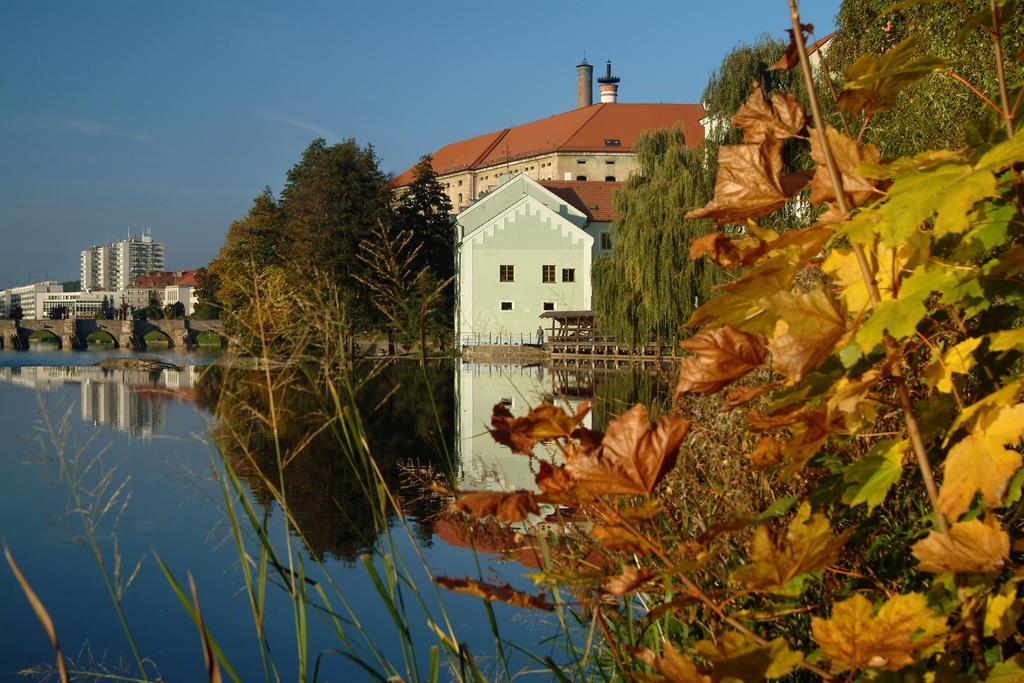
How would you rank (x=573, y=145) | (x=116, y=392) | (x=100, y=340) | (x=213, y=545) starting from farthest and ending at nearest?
(x=100, y=340) → (x=573, y=145) → (x=116, y=392) → (x=213, y=545)

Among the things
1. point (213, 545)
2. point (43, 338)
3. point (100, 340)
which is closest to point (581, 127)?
point (100, 340)

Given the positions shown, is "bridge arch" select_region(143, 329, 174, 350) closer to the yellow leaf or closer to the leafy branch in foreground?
the leafy branch in foreground

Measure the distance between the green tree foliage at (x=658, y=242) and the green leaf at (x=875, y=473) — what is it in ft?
75.9

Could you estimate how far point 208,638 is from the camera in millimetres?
1245

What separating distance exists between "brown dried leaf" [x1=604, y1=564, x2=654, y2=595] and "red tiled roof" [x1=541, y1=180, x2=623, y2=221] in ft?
147

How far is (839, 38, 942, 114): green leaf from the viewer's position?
3.92 ft

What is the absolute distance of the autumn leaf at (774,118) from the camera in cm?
121

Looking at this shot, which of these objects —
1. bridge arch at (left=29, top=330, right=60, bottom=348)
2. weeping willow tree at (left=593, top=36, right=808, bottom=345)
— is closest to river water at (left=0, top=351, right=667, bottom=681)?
weeping willow tree at (left=593, top=36, right=808, bottom=345)

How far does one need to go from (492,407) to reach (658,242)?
21984 mm

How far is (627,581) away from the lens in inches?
43.6

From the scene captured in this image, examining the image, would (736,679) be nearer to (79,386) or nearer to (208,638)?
(208,638)

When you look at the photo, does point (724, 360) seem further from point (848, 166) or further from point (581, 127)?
point (581, 127)

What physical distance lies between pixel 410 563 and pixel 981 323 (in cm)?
743

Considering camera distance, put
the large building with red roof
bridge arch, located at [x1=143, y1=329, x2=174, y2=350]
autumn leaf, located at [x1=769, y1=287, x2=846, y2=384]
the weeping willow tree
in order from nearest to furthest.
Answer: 1. autumn leaf, located at [x1=769, y1=287, x2=846, y2=384]
2. the weeping willow tree
3. the large building with red roof
4. bridge arch, located at [x1=143, y1=329, x2=174, y2=350]
